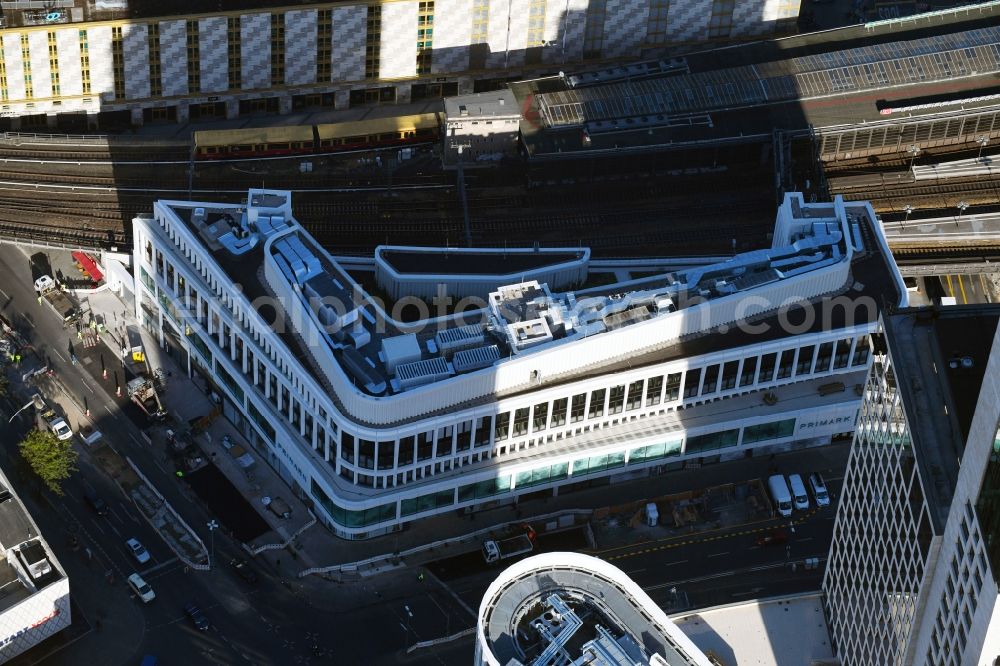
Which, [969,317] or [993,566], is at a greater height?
[969,317]

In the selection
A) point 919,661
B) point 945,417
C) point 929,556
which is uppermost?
point 945,417

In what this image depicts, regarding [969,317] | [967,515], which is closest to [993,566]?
[967,515]

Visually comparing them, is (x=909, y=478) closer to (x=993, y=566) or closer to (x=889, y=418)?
(x=889, y=418)

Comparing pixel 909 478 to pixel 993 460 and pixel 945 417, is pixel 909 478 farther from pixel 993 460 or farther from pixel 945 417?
pixel 993 460

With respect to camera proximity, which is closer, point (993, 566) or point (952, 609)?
point (993, 566)

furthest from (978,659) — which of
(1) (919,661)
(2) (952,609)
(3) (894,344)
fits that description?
(3) (894,344)

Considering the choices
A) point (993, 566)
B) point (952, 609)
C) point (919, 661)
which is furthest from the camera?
point (919, 661)

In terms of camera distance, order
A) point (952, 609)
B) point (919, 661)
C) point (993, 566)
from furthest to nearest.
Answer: point (919, 661) < point (952, 609) < point (993, 566)
